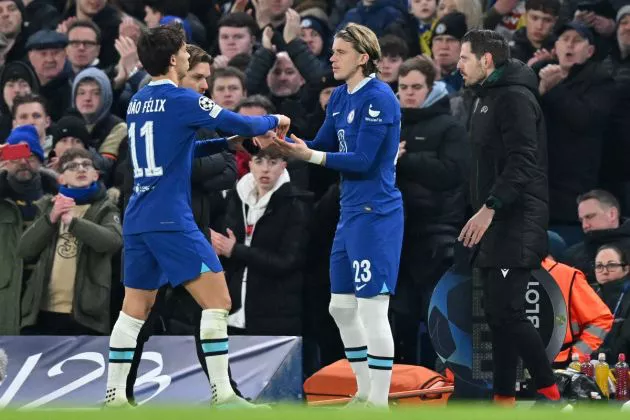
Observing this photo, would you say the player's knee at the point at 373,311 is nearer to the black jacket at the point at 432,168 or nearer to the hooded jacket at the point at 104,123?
the black jacket at the point at 432,168

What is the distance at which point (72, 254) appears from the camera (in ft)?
41.2

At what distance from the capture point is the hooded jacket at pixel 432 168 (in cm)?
1250

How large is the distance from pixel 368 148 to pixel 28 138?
15.1 feet

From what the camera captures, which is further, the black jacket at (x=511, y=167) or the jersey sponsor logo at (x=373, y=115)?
the black jacket at (x=511, y=167)

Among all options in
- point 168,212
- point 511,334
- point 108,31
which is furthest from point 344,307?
point 108,31

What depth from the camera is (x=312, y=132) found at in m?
13.4

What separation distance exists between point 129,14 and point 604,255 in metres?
6.98

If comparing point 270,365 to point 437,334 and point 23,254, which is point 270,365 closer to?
point 437,334

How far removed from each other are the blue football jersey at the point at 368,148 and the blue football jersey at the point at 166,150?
82 centimetres

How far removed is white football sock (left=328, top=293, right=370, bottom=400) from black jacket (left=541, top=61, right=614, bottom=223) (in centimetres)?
389

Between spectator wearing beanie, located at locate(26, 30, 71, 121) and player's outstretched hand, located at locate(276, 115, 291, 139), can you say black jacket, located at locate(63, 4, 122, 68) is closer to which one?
spectator wearing beanie, located at locate(26, 30, 71, 121)

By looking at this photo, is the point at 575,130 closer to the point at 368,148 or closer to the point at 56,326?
the point at 368,148

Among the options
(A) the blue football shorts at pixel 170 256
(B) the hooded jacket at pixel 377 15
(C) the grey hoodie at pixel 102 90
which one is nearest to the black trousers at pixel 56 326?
(C) the grey hoodie at pixel 102 90

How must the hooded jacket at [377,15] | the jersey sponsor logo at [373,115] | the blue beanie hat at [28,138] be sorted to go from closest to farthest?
1. the jersey sponsor logo at [373,115]
2. the blue beanie hat at [28,138]
3. the hooded jacket at [377,15]
